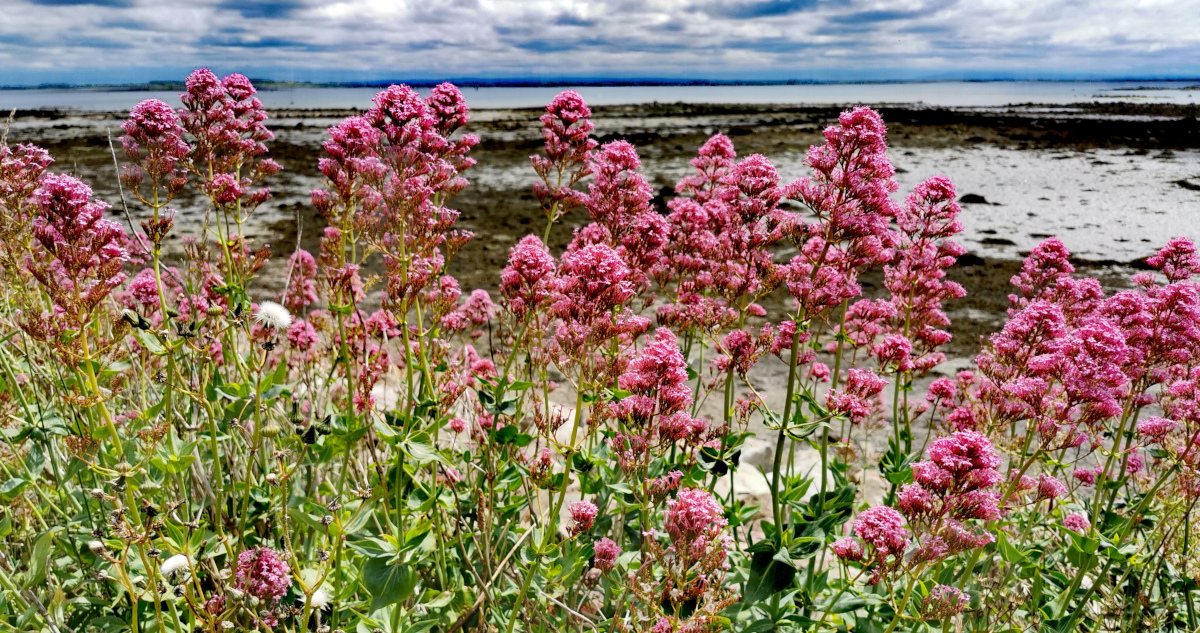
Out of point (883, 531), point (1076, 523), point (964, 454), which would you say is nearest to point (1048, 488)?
point (1076, 523)

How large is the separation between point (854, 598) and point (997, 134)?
46.2m

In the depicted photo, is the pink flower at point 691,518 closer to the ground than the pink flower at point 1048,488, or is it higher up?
higher up

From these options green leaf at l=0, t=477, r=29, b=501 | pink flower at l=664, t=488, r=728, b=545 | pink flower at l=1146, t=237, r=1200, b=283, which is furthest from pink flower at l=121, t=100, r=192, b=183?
pink flower at l=1146, t=237, r=1200, b=283

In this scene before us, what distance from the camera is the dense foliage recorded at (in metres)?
2.83

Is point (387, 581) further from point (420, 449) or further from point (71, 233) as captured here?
point (71, 233)

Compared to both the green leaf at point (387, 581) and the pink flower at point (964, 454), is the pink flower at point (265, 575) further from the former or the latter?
the pink flower at point (964, 454)

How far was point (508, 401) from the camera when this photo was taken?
12.3 feet

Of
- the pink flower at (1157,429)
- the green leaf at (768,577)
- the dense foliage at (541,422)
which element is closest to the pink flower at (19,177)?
the dense foliage at (541,422)

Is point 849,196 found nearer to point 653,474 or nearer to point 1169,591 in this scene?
point 653,474

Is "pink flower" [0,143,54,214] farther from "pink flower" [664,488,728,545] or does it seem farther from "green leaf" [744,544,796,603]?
"green leaf" [744,544,796,603]

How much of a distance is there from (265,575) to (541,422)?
116 cm

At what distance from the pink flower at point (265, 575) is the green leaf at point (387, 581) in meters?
0.32

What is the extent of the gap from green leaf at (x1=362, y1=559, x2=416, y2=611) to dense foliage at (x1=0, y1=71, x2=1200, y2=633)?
13mm

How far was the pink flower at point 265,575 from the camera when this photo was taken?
2615 mm
